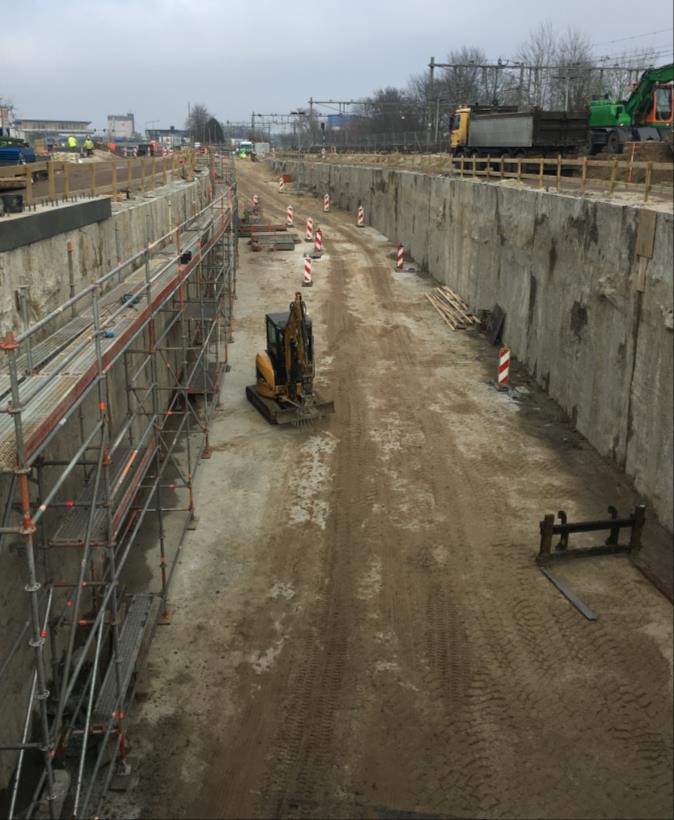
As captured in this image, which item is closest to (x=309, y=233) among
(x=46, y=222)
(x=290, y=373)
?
(x=290, y=373)

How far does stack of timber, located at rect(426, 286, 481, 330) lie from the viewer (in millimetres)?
23984

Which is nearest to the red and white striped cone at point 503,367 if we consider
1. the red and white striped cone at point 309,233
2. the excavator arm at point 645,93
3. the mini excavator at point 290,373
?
the mini excavator at point 290,373

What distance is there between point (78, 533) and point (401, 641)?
4.42 metres

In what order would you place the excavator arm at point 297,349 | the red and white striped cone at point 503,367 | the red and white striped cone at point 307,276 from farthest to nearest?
1. the red and white striped cone at point 307,276
2. the red and white striped cone at point 503,367
3. the excavator arm at point 297,349

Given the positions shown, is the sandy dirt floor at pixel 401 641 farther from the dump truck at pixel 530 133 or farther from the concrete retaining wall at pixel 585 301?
the dump truck at pixel 530 133

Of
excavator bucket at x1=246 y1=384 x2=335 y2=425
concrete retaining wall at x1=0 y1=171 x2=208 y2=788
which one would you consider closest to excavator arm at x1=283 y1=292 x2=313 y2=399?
excavator bucket at x1=246 y1=384 x2=335 y2=425

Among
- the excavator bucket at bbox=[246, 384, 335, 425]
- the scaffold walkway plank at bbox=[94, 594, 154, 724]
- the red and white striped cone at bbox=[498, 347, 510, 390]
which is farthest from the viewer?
the red and white striped cone at bbox=[498, 347, 510, 390]

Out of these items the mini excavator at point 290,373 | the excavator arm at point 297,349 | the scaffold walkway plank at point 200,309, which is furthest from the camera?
the scaffold walkway plank at point 200,309

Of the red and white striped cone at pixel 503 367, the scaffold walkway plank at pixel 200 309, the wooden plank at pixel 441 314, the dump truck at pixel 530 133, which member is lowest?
the red and white striped cone at pixel 503 367

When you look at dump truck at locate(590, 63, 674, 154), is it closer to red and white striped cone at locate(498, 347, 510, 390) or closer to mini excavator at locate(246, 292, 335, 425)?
red and white striped cone at locate(498, 347, 510, 390)

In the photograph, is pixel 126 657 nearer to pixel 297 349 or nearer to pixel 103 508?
pixel 103 508

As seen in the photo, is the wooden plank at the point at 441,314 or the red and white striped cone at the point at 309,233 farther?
the red and white striped cone at the point at 309,233

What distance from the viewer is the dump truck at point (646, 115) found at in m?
28.6

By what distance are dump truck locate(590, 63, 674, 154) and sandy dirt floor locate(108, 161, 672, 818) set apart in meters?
17.5
